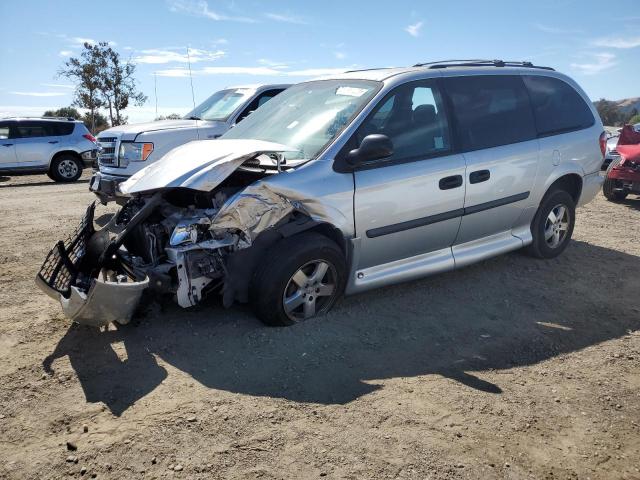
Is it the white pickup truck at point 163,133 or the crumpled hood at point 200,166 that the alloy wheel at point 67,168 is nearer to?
the white pickup truck at point 163,133

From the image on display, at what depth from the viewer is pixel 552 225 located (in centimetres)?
566

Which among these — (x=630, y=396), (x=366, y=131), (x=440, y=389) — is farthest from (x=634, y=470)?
(x=366, y=131)

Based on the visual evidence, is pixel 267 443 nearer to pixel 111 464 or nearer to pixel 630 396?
pixel 111 464

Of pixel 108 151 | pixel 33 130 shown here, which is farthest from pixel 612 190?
pixel 33 130

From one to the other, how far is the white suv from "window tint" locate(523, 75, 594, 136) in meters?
12.0

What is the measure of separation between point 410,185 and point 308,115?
3.37 ft

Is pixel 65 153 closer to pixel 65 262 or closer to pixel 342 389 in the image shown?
pixel 65 262

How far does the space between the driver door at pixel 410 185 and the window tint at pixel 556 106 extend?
4.38 feet

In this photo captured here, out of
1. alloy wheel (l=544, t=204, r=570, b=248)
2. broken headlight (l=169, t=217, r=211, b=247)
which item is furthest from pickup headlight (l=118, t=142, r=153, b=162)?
alloy wheel (l=544, t=204, r=570, b=248)

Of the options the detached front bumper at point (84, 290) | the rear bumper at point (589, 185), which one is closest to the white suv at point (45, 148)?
the detached front bumper at point (84, 290)

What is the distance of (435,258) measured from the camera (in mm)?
4598

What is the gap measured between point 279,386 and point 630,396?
214 centimetres

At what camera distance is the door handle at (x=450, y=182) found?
4.41m

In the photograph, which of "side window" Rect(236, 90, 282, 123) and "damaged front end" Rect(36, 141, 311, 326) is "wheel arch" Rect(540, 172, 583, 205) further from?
"side window" Rect(236, 90, 282, 123)
